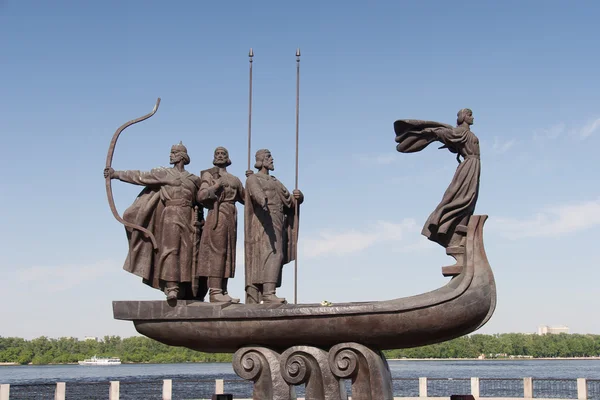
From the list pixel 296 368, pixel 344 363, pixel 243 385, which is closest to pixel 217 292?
pixel 296 368

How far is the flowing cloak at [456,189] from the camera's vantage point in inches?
368

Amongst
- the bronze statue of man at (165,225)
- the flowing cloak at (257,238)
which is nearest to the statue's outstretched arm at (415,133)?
the flowing cloak at (257,238)

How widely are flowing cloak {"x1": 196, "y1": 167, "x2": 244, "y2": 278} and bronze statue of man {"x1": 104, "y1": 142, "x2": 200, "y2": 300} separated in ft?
0.63

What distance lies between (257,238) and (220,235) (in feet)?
1.63

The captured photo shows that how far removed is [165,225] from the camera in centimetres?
988

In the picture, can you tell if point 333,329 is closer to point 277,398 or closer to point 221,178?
point 277,398

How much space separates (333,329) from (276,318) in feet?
2.39

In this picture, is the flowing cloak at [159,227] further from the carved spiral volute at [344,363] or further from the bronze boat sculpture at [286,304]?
the carved spiral volute at [344,363]

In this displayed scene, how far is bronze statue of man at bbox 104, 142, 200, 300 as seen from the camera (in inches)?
386

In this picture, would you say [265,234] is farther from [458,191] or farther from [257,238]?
[458,191]

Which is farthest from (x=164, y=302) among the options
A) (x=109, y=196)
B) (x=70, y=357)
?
(x=70, y=357)

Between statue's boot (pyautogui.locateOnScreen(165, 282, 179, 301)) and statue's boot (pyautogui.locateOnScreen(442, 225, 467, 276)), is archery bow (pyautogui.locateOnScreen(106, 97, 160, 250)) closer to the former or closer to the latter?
statue's boot (pyautogui.locateOnScreen(165, 282, 179, 301))

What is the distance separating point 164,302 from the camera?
9.62m

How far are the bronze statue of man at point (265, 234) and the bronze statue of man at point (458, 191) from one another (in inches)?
75.8
